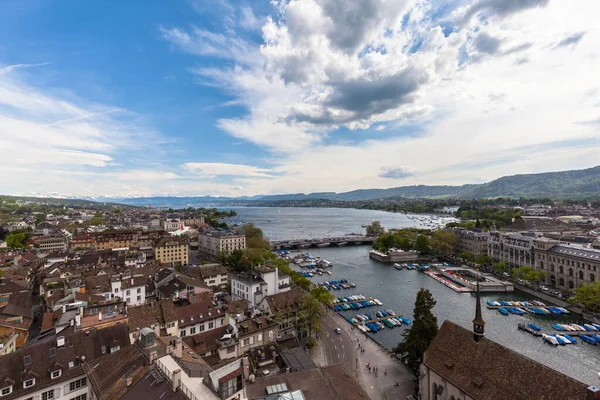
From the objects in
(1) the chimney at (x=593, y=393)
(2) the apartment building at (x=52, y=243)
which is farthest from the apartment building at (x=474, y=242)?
(2) the apartment building at (x=52, y=243)

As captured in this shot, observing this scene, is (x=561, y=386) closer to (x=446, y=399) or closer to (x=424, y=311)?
(x=446, y=399)

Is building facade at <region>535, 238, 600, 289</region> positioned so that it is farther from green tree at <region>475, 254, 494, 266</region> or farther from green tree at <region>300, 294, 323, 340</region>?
green tree at <region>300, 294, 323, 340</region>

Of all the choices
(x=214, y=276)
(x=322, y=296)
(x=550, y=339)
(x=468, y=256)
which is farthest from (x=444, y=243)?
(x=214, y=276)

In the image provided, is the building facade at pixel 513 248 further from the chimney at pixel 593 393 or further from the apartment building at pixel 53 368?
the apartment building at pixel 53 368

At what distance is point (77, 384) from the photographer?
20.9 metres

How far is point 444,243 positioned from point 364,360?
242 feet

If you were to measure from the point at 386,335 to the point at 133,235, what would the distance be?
282ft

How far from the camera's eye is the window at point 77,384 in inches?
813

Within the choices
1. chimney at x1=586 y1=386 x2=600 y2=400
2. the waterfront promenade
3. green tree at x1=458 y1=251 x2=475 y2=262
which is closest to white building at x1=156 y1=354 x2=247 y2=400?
chimney at x1=586 y1=386 x2=600 y2=400

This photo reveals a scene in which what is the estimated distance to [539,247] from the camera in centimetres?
6956

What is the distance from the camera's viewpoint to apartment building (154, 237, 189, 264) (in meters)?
78.8

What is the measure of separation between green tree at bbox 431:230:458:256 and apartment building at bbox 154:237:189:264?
74715 mm

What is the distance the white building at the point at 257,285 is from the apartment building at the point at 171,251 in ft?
117

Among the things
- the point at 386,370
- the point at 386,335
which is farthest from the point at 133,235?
the point at 386,370
